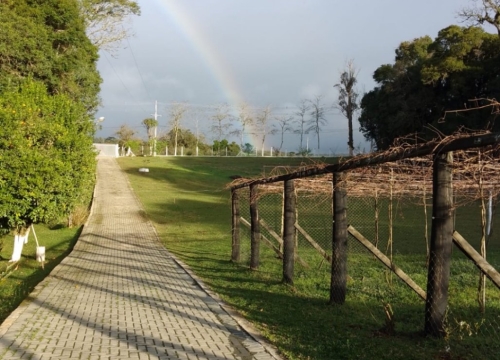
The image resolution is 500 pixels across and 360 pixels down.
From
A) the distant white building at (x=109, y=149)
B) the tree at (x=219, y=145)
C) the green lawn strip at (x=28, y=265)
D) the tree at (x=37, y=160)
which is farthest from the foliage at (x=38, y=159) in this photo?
the tree at (x=219, y=145)

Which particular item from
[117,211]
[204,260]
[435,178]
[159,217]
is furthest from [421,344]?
[117,211]

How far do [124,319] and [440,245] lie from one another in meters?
4.47

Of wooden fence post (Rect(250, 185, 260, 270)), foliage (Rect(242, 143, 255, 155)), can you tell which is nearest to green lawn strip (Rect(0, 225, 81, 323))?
wooden fence post (Rect(250, 185, 260, 270))

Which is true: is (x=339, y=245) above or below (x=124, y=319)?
above

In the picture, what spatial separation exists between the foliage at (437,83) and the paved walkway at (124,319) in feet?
67.8

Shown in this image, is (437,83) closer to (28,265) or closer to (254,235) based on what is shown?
(254,235)

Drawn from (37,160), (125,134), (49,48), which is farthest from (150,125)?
(37,160)

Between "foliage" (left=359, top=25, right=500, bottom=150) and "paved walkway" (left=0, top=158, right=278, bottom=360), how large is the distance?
2067 centimetres

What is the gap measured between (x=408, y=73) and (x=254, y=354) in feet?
124

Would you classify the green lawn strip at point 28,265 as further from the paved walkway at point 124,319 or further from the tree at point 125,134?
the tree at point 125,134

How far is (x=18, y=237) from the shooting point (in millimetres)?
16719

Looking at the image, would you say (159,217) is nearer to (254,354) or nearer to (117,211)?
(117,211)

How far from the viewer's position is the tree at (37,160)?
14539 millimetres

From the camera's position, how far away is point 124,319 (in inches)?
280
